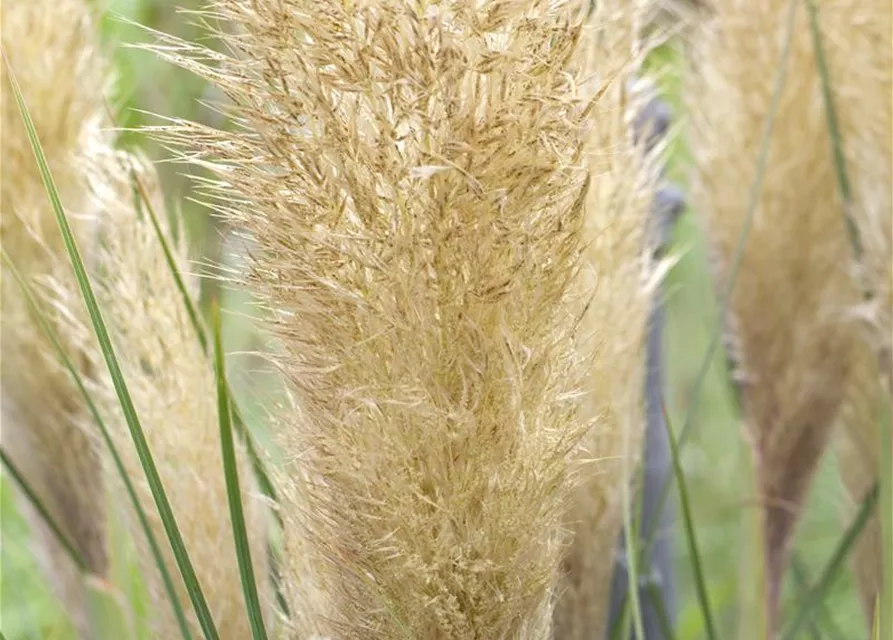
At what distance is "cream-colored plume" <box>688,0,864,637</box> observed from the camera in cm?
104

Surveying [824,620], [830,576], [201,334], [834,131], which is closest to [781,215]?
[834,131]

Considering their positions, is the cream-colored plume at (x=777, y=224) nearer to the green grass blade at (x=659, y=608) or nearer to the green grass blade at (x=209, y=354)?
the green grass blade at (x=659, y=608)

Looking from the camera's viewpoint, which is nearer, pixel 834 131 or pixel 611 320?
pixel 611 320

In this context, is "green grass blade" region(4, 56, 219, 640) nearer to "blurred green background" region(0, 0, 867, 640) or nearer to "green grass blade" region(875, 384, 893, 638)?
"green grass blade" region(875, 384, 893, 638)

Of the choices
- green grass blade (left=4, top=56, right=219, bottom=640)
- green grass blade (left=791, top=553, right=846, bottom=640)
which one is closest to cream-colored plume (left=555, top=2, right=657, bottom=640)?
green grass blade (left=4, top=56, right=219, bottom=640)

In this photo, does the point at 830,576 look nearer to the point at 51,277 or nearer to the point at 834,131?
the point at 834,131

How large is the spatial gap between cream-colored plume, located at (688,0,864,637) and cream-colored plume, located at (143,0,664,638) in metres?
0.56

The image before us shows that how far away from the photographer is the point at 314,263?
1.68ft

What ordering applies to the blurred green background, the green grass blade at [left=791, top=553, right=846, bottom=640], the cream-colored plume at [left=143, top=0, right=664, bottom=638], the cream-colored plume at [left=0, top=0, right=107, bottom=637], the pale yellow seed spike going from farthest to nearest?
the blurred green background < the green grass blade at [left=791, top=553, right=846, bottom=640] < the pale yellow seed spike < the cream-colored plume at [left=0, top=0, right=107, bottom=637] < the cream-colored plume at [left=143, top=0, right=664, bottom=638]

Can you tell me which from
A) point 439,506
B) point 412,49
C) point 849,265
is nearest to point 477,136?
point 412,49

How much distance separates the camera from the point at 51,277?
835 mm

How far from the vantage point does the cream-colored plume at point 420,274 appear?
49 cm

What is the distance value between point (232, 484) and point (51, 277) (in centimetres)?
35

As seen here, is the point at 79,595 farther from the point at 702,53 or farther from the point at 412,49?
the point at 702,53
